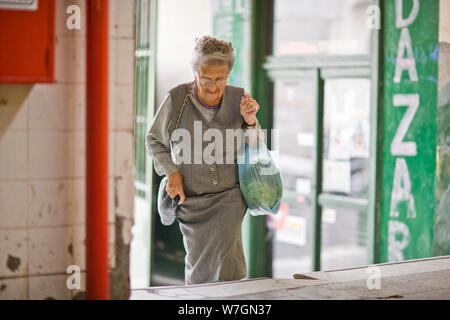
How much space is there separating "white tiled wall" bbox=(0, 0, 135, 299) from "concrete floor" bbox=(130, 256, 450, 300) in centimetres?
47

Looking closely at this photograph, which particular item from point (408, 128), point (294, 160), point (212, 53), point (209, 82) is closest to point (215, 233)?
point (209, 82)

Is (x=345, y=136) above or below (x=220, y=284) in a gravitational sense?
above

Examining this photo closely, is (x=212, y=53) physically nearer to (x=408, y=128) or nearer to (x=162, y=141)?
(x=162, y=141)

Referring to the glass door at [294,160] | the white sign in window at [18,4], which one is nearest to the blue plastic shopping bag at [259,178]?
the white sign in window at [18,4]

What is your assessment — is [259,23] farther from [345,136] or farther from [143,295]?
[143,295]

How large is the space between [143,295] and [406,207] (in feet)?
8.14

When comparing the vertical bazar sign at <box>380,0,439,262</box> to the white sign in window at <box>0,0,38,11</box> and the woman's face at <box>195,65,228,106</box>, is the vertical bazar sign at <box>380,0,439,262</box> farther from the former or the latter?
the white sign in window at <box>0,0,38,11</box>

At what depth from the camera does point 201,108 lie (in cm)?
382

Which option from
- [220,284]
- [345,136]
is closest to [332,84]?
[345,136]

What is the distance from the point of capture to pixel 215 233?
3.85m

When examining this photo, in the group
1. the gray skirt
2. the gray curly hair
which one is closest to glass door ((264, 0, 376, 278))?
the gray skirt

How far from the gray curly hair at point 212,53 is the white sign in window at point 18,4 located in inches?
44.8

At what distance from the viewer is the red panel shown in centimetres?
278

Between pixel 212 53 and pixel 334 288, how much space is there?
142 centimetres
